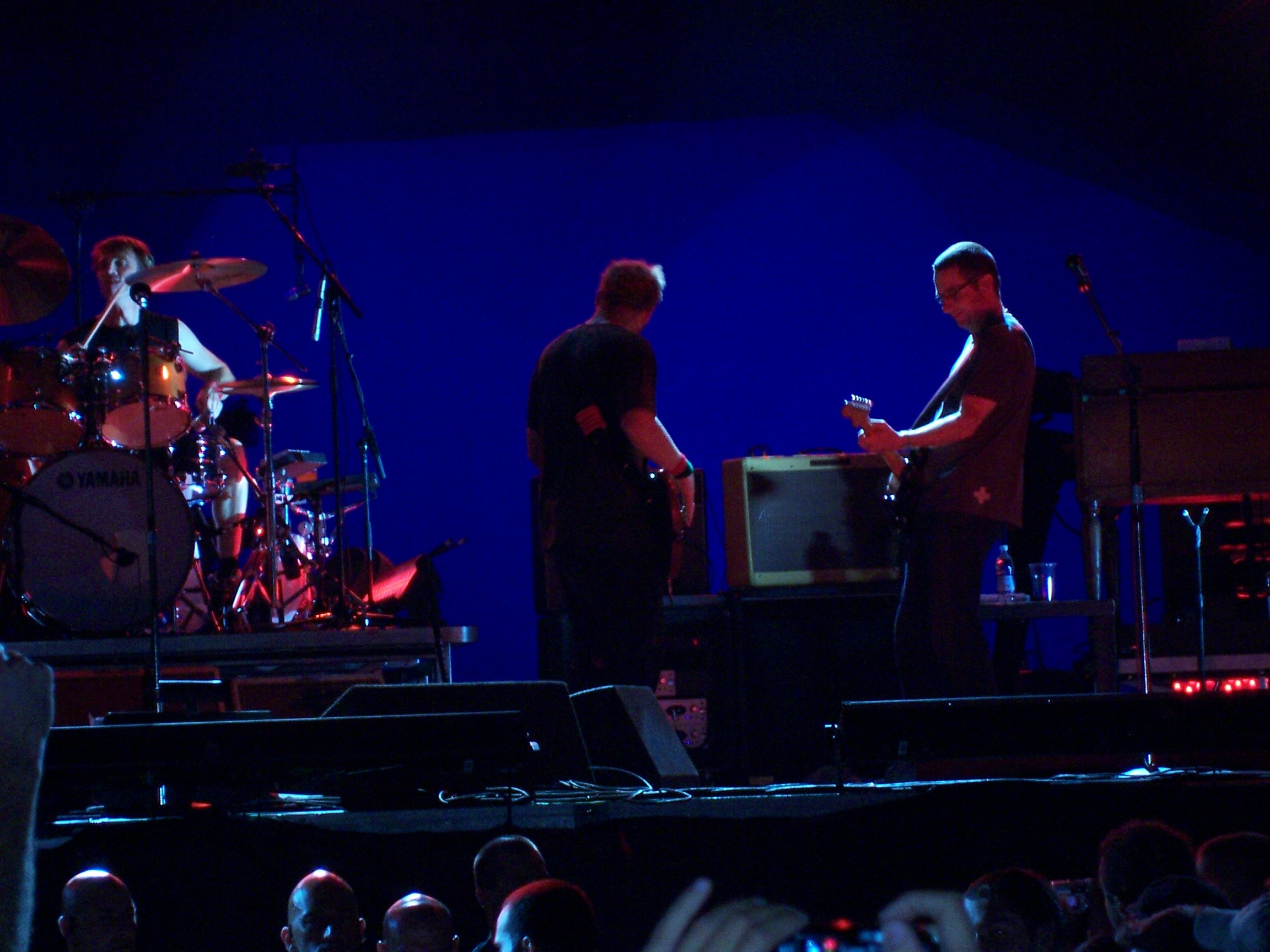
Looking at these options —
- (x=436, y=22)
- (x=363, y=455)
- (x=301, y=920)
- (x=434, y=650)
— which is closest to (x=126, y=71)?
(x=436, y=22)

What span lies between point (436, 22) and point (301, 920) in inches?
212

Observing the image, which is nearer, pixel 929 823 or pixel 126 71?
pixel 929 823

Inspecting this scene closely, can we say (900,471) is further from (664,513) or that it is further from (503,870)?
(503,870)

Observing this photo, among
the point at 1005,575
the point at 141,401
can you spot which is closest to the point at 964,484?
the point at 1005,575

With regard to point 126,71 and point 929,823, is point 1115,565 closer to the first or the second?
point 929,823

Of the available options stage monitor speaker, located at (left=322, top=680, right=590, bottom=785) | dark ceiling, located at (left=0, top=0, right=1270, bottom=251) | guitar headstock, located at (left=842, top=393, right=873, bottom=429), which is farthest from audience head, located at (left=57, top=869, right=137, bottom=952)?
dark ceiling, located at (left=0, top=0, right=1270, bottom=251)

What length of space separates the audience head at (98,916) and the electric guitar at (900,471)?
9.05 ft

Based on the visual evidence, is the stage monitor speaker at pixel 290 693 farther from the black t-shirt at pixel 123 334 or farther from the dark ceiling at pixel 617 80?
the dark ceiling at pixel 617 80

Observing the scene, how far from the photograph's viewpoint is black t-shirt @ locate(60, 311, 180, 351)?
6.40 meters

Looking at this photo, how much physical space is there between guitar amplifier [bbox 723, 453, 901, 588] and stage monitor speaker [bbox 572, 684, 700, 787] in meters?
1.90

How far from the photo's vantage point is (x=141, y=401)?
6340 millimetres

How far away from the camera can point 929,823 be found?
3141mm

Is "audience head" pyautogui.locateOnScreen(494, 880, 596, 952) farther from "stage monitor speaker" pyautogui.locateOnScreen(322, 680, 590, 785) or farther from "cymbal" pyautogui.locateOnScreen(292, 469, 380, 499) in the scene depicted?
"cymbal" pyautogui.locateOnScreen(292, 469, 380, 499)

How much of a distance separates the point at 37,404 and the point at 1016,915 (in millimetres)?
5064
